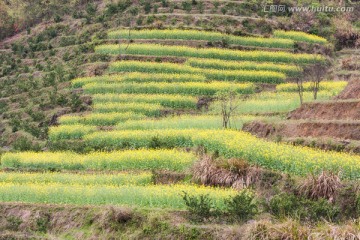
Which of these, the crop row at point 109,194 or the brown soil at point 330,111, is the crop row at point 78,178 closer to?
the crop row at point 109,194

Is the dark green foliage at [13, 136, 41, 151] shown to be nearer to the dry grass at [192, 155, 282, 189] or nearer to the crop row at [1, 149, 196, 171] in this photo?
the crop row at [1, 149, 196, 171]

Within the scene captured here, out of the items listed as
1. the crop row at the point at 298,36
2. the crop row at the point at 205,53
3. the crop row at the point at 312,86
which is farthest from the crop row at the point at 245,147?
the crop row at the point at 298,36

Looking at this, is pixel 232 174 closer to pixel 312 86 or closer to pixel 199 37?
pixel 312 86

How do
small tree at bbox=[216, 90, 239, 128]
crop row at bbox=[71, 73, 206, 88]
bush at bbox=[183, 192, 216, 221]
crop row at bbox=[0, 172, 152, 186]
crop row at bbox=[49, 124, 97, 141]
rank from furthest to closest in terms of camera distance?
1. crop row at bbox=[71, 73, 206, 88]
2. crop row at bbox=[49, 124, 97, 141]
3. small tree at bbox=[216, 90, 239, 128]
4. crop row at bbox=[0, 172, 152, 186]
5. bush at bbox=[183, 192, 216, 221]

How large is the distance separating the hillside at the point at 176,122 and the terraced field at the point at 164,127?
0.07 metres

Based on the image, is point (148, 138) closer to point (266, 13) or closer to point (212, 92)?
point (212, 92)

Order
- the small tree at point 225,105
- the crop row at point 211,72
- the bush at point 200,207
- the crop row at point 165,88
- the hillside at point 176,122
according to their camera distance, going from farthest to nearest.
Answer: the crop row at point 211,72 < the crop row at point 165,88 < the small tree at point 225,105 < the hillside at point 176,122 < the bush at point 200,207

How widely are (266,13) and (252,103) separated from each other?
1321 cm

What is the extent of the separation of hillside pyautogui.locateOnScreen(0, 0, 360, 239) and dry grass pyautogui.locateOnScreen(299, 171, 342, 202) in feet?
0.12

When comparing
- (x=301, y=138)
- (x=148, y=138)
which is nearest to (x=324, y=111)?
(x=301, y=138)

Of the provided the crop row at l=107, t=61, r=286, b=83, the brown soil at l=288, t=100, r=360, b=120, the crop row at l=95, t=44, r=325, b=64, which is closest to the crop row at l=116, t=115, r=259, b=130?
the brown soil at l=288, t=100, r=360, b=120

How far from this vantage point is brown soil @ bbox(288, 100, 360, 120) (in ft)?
78.1

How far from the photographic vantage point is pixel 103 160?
26312 mm

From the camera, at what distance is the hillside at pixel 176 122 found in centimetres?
1928
